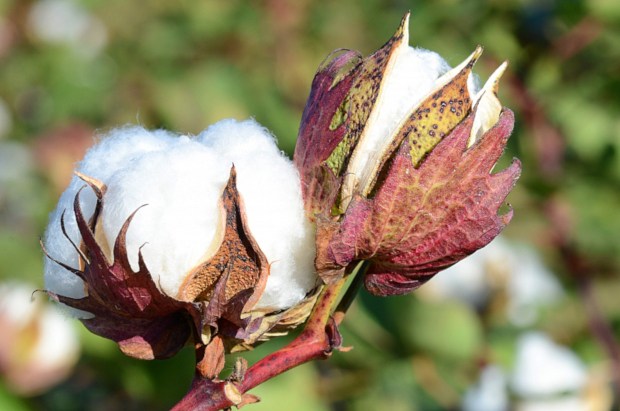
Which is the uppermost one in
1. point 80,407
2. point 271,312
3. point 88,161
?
point 88,161

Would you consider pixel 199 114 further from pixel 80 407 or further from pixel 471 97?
pixel 471 97

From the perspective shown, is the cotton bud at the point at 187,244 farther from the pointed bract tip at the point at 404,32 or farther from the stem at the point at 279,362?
the pointed bract tip at the point at 404,32

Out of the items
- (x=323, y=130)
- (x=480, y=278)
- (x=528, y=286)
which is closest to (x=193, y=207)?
(x=323, y=130)

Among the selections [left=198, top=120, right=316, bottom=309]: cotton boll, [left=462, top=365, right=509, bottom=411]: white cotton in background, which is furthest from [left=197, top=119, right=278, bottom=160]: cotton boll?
[left=462, top=365, right=509, bottom=411]: white cotton in background

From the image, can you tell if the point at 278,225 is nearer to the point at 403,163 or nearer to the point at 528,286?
the point at 403,163

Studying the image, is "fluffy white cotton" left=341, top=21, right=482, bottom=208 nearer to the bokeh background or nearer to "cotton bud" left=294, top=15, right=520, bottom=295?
"cotton bud" left=294, top=15, right=520, bottom=295

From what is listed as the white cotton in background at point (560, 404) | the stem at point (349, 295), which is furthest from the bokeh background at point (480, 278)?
the stem at point (349, 295)

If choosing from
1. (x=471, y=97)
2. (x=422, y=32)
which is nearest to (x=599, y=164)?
(x=422, y=32)
